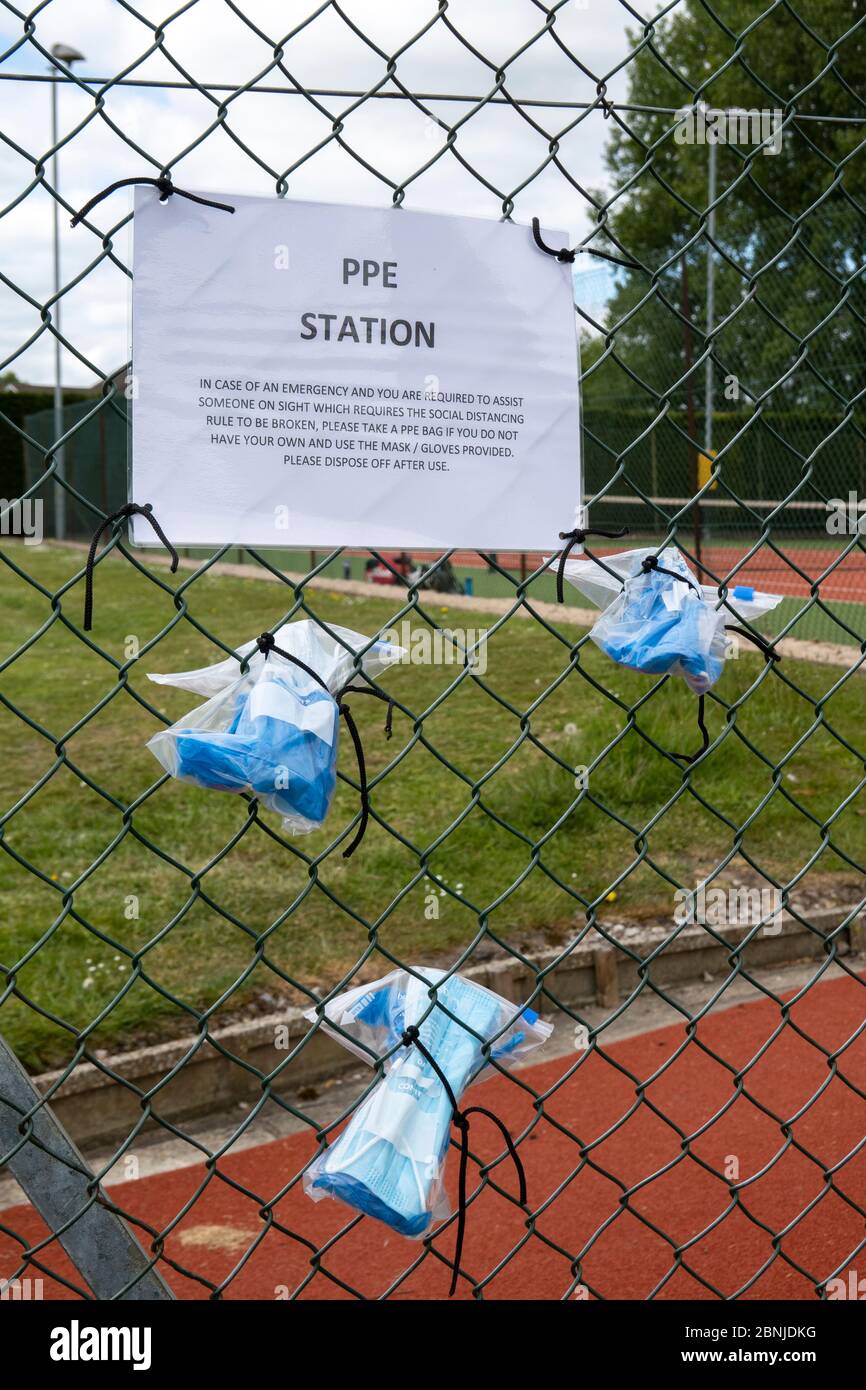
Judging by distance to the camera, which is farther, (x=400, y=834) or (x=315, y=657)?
(x=400, y=834)

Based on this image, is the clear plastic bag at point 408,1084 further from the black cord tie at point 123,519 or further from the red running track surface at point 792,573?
the red running track surface at point 792,573

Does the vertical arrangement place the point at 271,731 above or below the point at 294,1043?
above

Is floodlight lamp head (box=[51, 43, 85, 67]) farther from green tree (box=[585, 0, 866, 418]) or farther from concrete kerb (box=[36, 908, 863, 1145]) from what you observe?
concrete kerb (box=[36, 908, 863, 1145])

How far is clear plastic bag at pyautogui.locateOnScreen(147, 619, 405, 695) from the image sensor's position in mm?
1375

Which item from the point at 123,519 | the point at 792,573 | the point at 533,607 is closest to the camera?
the point at 123,519

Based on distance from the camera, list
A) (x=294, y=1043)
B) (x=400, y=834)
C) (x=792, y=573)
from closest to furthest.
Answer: (x=400, y=834), (x=294, y=1043), (x=792, y=573)

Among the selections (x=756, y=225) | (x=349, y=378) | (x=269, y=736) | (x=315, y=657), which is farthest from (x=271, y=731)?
(x=756, y=225)

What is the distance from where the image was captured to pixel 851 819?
5.77 metres

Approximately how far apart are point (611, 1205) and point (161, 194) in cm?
264

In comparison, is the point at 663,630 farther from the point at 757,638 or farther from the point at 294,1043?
the point at 294,1043

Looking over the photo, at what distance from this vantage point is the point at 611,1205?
10.3 ft

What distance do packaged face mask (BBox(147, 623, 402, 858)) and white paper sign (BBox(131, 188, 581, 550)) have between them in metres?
0.14

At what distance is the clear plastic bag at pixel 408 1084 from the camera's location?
4.71 feet
